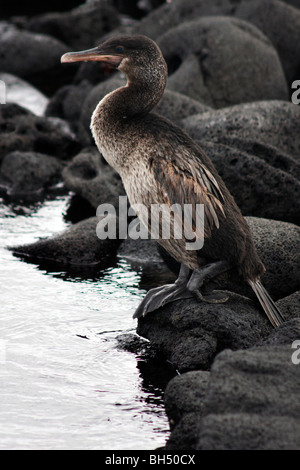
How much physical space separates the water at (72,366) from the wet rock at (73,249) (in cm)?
18

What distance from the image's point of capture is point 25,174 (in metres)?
9.66

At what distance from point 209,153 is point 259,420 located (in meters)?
3.94

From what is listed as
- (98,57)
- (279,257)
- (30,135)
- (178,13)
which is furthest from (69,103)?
(279,257)

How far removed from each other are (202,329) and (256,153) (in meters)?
2.70

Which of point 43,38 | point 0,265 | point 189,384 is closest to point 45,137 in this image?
point 0,265

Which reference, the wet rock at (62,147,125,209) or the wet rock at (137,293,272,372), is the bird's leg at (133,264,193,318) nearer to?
the wet rock at (137,293,272,372)

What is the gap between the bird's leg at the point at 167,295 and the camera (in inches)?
224

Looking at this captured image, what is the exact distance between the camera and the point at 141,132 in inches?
218

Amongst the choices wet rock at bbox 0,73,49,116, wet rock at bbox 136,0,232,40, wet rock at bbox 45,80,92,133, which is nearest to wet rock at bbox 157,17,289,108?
wet rock at bbox 45,80,92,133

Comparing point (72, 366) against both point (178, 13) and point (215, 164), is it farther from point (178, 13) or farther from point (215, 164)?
point (178, 13)

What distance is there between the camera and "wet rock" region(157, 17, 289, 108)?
10766 millimetres

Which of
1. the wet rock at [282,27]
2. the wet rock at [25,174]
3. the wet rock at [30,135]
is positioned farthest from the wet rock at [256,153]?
the wet rock at [282,27]

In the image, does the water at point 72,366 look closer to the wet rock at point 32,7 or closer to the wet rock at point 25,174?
the wet rock at point 25,174

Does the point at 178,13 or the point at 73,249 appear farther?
the point at 178,13
